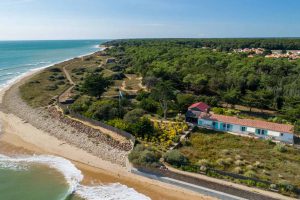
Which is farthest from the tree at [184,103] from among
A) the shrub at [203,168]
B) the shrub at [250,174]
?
the shrub at [250,174]

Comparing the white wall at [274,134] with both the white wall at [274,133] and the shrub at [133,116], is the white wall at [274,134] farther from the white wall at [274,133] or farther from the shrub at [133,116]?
the shrub at [133,116]

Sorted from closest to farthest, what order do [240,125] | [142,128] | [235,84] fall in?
[142,128] < [240,125] < [235,84]

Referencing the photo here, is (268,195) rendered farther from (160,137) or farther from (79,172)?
(79,172)

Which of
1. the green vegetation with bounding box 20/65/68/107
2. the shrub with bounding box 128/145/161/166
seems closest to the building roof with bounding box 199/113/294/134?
the shrub with bounding box 128/145/161/166

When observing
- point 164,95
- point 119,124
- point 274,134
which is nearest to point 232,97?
point 164,95

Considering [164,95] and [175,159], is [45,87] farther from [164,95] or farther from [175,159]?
[175,159]

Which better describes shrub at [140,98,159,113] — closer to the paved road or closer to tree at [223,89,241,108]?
tree at [223,89,241,108]

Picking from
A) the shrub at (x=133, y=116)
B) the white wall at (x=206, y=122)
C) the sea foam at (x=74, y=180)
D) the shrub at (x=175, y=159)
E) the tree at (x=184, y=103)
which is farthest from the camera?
the tree at (x=184, y=103)
